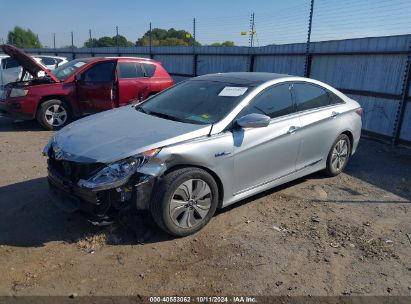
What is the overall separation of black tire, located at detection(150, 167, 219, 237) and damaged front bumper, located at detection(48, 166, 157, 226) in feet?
0.27

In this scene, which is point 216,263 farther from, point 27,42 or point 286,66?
point 27,42

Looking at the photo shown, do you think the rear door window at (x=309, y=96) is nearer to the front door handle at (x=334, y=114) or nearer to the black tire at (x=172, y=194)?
the front door handle at (x=334, y=114)

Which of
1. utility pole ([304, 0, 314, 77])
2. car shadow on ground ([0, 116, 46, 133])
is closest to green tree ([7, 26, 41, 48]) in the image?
car shadow on ground ([0, 116, 46, 133])

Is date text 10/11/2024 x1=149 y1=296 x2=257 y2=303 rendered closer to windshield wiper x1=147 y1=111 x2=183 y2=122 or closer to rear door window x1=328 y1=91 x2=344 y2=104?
windshield wiper x1=147 y1=111 x2=183 y2=122

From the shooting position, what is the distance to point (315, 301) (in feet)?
9.57

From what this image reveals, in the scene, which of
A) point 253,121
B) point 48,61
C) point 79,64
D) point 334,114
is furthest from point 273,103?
point 48,61

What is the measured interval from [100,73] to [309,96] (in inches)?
214

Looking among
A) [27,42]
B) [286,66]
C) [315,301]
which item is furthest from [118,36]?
[27,42]

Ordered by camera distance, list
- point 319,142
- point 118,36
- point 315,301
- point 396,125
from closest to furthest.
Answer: point 315,301 → point 319,142 → point 396,125 → point 118,36

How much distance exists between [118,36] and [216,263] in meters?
20.0

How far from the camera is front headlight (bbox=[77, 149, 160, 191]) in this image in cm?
329

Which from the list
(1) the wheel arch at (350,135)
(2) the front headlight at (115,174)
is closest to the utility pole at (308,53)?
(1) the wheel arch at (350,135)

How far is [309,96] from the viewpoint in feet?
16.6

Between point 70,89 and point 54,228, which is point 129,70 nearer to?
point 70,89
